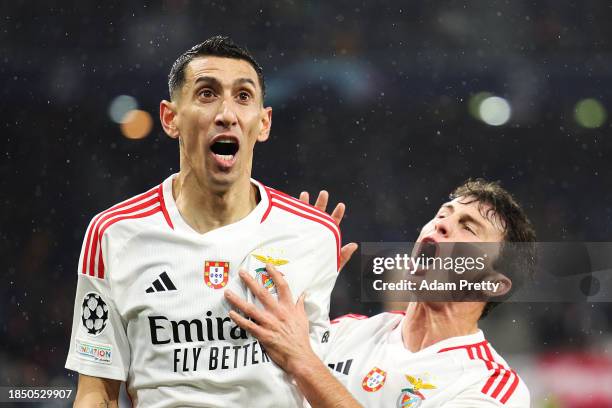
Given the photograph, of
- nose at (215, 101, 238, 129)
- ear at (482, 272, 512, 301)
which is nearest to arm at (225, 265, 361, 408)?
nose at (215, 101, 238, 129)

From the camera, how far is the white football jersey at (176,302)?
7.03 ft

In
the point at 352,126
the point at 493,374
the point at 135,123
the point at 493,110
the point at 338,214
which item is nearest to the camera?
the point at 493,374

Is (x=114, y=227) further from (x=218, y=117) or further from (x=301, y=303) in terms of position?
(x=301, y=303)

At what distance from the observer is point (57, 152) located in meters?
5.59

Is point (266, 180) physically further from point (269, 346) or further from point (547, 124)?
point (269, 346)

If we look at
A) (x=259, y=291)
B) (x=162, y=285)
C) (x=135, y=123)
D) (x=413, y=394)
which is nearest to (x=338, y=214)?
(x=413, y=394)

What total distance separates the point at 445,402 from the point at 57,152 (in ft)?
12.4

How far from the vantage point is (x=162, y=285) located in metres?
2.20

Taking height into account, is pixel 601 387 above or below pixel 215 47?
below

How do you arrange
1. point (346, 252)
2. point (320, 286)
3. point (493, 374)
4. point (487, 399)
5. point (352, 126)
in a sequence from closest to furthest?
point (320, 286)
point (487, 399)
point (493, 374)
point (346, 252)
point (352, 126)

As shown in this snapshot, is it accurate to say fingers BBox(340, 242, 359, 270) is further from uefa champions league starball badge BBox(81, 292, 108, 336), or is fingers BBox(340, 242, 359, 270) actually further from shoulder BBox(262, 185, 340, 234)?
uefa champions league starball badge BBox(81, 292, 108, 336)

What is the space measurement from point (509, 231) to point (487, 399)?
65 centimetres

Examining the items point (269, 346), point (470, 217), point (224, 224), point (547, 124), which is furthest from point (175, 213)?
point (547, 124)

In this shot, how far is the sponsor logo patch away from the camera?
2221mm
